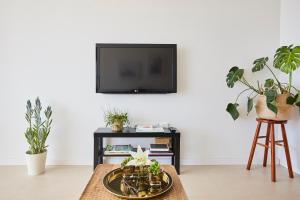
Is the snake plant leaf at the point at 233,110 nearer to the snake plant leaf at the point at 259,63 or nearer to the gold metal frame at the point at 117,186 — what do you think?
the snake plant leaf at the point at 259,63

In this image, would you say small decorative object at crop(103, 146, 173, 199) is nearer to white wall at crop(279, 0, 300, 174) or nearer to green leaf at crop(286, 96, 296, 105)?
green leaf at crop(286, 96, 296, 105)

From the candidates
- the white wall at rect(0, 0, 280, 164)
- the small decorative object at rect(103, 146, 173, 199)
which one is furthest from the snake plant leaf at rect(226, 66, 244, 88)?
the small decorative object at rect(103, 146, 173, 199)

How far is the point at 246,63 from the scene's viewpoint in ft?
10.0

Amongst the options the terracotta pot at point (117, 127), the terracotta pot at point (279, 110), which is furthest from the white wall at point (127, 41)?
the terracotta pot at point (279, 110)

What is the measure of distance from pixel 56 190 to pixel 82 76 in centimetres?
138

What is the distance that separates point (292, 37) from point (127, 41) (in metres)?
2.06

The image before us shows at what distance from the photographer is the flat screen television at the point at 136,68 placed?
2889mm

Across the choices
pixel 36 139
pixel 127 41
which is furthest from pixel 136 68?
pixel 36 139

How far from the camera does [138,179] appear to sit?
1554 mm

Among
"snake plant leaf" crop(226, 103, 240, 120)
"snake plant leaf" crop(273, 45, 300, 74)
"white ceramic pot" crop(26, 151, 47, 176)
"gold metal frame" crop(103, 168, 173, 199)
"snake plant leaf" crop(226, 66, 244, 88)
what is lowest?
"white ceramic pot" crop(26, 151, 47, 176)

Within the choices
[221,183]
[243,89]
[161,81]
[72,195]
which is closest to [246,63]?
[243,89]

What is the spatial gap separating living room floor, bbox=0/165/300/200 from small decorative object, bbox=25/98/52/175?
122 mm

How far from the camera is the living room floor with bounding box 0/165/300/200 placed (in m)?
2.18

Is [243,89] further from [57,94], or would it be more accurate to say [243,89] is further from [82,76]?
[57,94]
